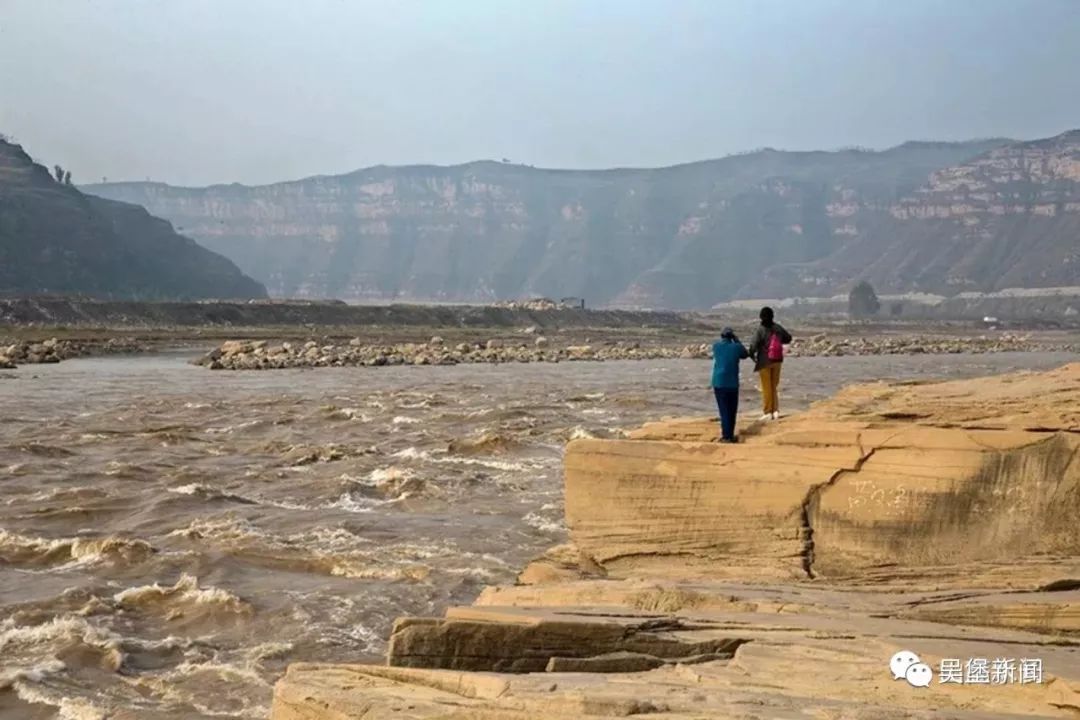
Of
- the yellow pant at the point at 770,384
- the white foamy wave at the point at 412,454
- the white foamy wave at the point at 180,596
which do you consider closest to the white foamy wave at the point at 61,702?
the white foamy wave at the point at 180,596

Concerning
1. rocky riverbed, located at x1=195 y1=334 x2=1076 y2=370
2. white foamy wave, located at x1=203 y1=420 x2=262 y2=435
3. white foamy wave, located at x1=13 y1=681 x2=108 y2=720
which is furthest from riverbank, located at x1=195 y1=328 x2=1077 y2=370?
white foamy wave, located at x1=13 y1=681 x2=108 y2=720

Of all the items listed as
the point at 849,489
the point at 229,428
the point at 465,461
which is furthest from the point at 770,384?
the point at 229,428

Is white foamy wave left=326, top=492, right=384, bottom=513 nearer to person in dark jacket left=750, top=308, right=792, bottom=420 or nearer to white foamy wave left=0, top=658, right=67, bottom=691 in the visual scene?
person in dark jacket left=750, top=308, right=792, bottom=420

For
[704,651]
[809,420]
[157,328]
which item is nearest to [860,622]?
[704,651]

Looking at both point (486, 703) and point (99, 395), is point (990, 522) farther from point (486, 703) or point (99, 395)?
point (99, 395)

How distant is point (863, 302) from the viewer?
184m

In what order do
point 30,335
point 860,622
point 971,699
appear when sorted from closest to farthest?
point 971,699 → point 860,622 → point 30,335

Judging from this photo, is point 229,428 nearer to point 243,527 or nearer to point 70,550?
point 243,527

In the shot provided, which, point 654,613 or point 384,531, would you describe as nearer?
point 654,613

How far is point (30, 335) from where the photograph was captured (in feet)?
A: 239

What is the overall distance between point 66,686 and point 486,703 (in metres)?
5.45

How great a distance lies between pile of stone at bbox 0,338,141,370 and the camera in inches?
2213

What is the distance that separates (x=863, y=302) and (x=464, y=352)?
132 meters

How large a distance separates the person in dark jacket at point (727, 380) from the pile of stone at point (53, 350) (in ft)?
154
